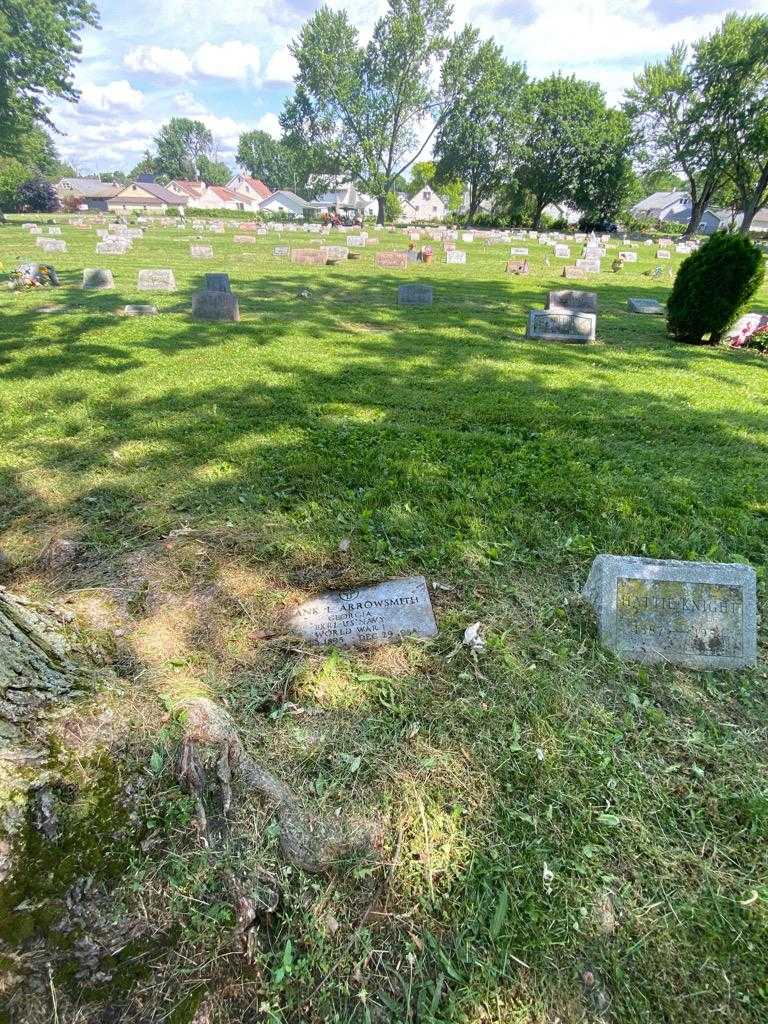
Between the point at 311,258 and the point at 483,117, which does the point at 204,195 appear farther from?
the point at 311,258

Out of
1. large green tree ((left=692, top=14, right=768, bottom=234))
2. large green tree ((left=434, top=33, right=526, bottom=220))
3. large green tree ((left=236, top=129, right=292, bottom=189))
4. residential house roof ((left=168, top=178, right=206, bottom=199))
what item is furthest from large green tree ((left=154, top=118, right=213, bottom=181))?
large green tree ((left=692, top=14, right=768, bottom=234))

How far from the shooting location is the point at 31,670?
202 centimetres

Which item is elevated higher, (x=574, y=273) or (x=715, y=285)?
(x=574, y=273)

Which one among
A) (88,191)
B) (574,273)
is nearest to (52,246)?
(574,273)

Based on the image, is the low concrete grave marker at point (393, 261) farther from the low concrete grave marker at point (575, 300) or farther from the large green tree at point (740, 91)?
the large green tree at point (740, 91)

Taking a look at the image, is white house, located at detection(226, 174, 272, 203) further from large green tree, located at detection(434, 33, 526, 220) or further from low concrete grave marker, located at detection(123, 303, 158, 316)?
low concrete grave marker, located at detection(123, 303, 158, 316)

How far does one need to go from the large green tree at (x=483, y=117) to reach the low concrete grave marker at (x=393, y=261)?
146 feet

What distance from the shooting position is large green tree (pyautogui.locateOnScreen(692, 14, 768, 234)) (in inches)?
1458

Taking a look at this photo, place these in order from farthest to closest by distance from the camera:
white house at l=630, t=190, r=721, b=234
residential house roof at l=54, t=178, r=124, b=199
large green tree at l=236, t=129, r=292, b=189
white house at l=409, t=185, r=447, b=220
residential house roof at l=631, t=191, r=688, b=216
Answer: large green tree at l=236, t=129, r=292, b=189 → white house at l=409, t=185, r=447, b=220 → residential house roof at l=54, t=178, r=124, b=199 → residential house roof at l=631, t=191, r=688, b=216 → white house at l=630, t=190, r=721, b=234

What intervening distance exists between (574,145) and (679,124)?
29.8 feet

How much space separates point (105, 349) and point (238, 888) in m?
8.02

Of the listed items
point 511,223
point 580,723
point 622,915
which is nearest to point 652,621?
point 580,723

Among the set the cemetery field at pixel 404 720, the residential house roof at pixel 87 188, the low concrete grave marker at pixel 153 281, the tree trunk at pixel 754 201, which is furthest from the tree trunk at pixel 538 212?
the residential house roof at pixel 87 188

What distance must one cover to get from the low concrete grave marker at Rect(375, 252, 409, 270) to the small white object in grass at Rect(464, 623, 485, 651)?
61.9 feet
